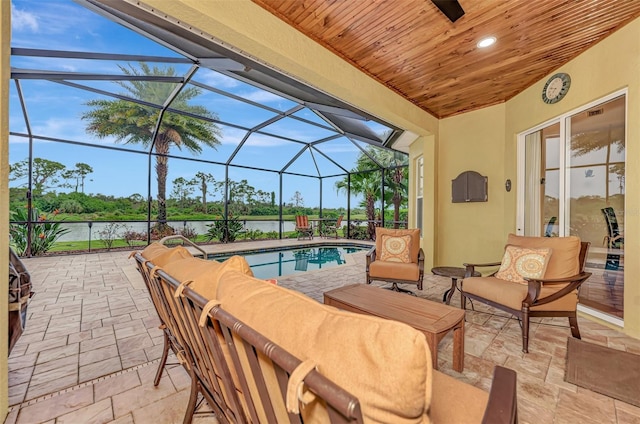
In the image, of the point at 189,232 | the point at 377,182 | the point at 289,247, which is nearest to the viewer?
the point at 289,247

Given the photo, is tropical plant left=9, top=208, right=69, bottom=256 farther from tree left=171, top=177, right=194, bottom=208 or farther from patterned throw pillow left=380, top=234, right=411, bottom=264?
patterned throw pillow left=380, top=234, right=411, bottom=264

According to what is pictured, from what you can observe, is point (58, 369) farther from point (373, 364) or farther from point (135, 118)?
point (135, 118)

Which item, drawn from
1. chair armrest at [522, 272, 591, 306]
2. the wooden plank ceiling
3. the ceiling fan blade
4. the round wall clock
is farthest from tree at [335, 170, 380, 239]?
chair armrest at [522, 272, 591, 306]

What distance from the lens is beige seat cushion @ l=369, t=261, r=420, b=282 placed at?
3.53m

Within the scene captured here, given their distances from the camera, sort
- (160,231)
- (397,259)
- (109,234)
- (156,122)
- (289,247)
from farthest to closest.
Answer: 1. (289,247)
2. (160,231)
3. (109,234)
4. (156,122)
5. (397,259)

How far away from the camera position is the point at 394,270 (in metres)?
3.58

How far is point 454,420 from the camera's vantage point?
92 centimetres

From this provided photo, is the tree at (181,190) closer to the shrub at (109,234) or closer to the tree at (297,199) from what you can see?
the shrub at (109,234)

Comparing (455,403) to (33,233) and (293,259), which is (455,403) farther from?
(33,233)

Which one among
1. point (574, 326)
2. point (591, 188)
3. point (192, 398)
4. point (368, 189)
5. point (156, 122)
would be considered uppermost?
point (156, 122)

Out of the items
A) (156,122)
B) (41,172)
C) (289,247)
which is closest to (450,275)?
(289,247)

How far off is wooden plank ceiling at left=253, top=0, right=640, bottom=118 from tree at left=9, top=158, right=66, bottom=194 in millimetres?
7941

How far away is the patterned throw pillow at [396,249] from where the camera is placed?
154 inches

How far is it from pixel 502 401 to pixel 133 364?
241 cm
